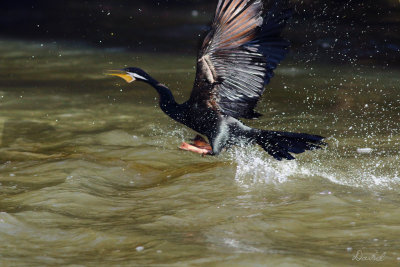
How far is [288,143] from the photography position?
518 cm

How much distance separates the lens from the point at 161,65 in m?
11.1

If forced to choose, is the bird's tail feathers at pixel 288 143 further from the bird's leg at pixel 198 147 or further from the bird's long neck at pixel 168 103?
the bird's long neck at pixel 168 103

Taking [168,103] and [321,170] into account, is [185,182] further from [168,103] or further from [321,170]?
[321,170]

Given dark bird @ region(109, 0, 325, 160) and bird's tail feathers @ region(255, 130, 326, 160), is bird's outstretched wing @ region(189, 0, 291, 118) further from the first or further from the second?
bird's tail feathers @ region(255, 130, 326, 160)

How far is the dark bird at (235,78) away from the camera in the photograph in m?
4.85

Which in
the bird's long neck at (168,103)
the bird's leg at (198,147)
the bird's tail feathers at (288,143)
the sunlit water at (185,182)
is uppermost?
the bird's long neck at (168,103)

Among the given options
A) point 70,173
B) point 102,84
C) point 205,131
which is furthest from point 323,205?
point 102,84

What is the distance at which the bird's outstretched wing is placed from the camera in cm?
484
